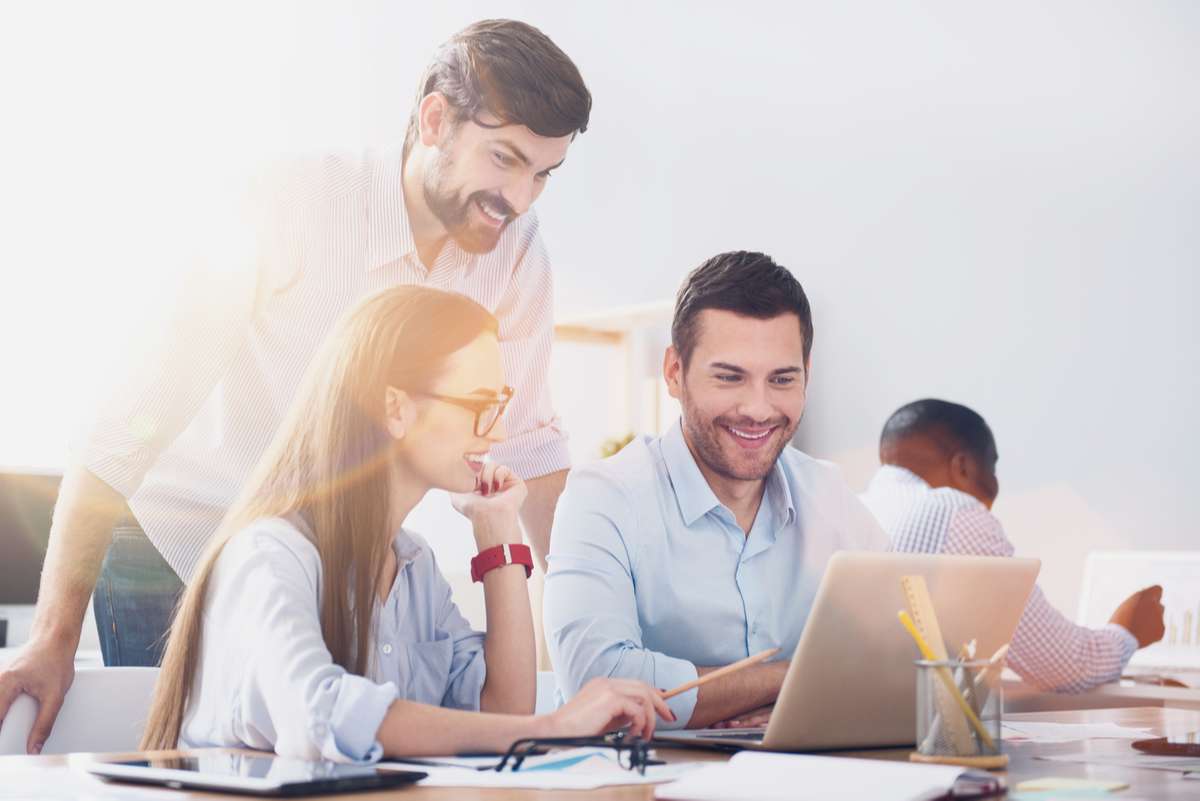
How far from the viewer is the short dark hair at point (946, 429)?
110 inches

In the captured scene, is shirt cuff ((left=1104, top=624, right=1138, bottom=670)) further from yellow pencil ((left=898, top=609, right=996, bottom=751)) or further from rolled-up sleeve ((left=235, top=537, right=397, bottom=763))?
rolled-up sleeve ((left=235, top=537, right=397, bottom=763))

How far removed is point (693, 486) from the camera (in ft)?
6.01

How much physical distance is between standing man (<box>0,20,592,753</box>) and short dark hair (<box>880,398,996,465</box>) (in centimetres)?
93

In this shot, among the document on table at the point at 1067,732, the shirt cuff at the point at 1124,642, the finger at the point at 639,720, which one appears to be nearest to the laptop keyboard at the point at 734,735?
the finger at the point at 639,720

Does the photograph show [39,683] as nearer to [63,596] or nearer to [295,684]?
[63,596]

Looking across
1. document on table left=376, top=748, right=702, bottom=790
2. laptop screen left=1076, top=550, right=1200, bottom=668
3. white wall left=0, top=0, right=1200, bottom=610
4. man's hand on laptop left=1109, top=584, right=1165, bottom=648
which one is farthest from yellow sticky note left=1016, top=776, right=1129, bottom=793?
white wall left=0, top=0, right=1200, bottom=610

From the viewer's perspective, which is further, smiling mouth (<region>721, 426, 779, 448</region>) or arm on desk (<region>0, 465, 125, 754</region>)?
smiling mouth (<region>721, 426, 779, 448</region>)

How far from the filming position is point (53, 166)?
4480 mm

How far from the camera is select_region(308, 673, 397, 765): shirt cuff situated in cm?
111

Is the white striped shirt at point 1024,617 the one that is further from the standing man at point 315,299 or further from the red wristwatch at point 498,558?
the red wristwatch at point 498,558

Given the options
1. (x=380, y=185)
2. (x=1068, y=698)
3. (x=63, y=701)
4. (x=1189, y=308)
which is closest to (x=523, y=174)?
(x=380, y=185)

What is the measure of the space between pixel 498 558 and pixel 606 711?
473mm

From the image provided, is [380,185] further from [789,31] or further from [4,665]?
[789,31]

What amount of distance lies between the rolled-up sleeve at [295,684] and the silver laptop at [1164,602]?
2.08 metres
